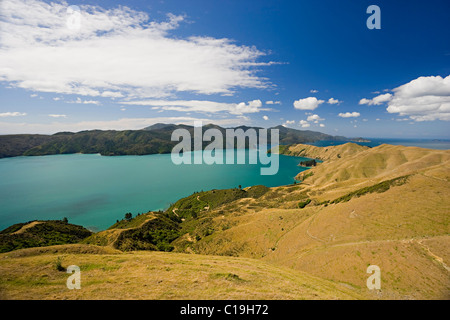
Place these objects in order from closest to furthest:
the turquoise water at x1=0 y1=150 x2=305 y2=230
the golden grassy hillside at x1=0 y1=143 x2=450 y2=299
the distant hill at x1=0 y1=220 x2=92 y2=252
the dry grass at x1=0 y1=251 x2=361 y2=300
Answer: the dry grass at x1=0 y1=251 x2=361 y2=300
the golden grassy hillside at x1=0 y1=143 x2=450 y2=299
the distant hill at x1=0 y1=220 x2=92 y2=252
the turquoise water at x1=0 y1=150 x2=305 y2=230

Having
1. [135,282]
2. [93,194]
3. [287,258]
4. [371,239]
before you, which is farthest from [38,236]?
[93,194]

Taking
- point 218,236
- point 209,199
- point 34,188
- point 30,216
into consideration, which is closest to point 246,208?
point 218,236

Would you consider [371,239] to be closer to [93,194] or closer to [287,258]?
[287,258]

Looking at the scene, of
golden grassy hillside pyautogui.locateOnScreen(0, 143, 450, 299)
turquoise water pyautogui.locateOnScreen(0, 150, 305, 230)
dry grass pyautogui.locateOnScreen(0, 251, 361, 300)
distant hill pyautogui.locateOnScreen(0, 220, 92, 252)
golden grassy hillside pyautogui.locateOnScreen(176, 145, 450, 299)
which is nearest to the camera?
dry grass pyautogui.locateOnScreen(0, 251, 361, 300)

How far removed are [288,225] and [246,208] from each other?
31036 mm

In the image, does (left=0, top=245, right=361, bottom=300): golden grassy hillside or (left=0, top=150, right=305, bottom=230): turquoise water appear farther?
(left=0, top=150, right=305, bottom=230): turquoise water

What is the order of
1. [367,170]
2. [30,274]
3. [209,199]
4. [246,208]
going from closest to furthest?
1. [30,274]
2. [246,208]
3. [209,199]
4. [367,170]

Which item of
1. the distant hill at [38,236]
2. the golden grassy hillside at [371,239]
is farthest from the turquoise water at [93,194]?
the golden grassy hillside at [371,239]

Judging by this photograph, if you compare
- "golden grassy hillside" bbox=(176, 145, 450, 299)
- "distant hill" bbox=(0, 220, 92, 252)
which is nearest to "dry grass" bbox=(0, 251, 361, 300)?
"golden grassy hillside" bbox=(176, 145, 450, 299)

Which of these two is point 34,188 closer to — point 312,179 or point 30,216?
point 30,216

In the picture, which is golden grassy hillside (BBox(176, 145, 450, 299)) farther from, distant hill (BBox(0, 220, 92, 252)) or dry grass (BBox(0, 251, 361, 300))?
distant hill (BBox(0, 220, 92, 252))

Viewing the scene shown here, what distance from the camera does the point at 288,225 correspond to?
165 feet

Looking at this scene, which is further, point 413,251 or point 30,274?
point 413,251
